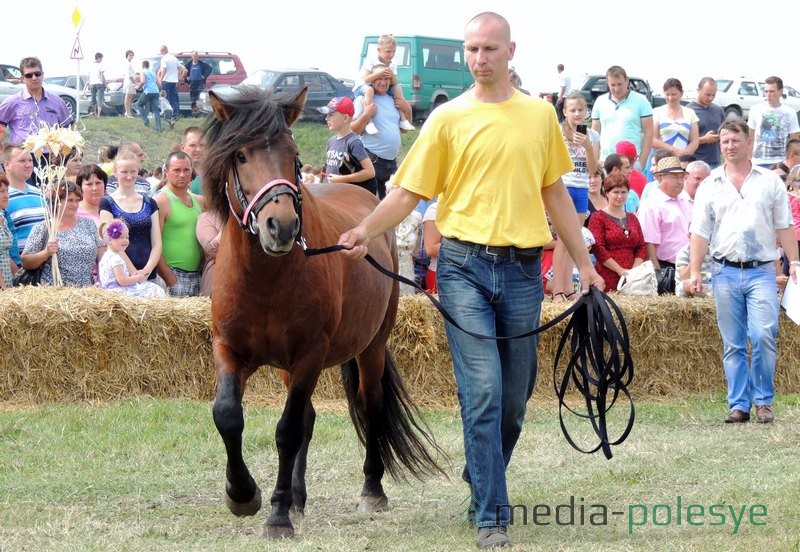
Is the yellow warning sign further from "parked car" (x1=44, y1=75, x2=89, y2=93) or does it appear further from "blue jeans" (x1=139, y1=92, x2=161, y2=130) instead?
"parked car" (x1=44, y1=75, x2=89, y2=93)

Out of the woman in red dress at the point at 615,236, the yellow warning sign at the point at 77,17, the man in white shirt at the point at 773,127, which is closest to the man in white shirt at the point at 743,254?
the woman in red dress at the point at 615,236

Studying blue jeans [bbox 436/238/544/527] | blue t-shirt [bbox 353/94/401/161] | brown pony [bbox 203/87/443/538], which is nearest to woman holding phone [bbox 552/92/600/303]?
blue t-shirt [bbox 353/94/401/161]

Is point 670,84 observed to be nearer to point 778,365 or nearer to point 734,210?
point 778,365

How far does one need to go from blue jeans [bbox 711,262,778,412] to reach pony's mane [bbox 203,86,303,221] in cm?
458

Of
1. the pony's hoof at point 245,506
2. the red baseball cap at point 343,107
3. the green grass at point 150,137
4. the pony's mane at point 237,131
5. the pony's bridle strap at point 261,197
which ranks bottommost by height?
the green grass at point 150,137

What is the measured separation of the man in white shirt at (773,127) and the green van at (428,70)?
16.0 m

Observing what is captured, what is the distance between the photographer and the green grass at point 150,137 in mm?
26703

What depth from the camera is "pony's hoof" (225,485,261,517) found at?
18.6 ft

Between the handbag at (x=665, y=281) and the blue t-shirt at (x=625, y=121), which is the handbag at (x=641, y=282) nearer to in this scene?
the handbag at (x=665, y=281)

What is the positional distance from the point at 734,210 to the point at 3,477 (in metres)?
5.57

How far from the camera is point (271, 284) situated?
5.36m

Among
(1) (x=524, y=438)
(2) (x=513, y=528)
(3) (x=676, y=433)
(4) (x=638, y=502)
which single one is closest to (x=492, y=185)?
(2) (x=513, y=528)

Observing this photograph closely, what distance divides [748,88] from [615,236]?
27786mm

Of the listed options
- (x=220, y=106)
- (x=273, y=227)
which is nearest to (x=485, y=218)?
(x=273, y=227)
